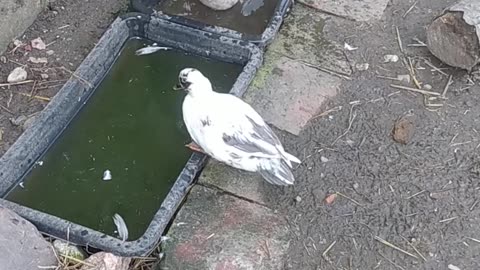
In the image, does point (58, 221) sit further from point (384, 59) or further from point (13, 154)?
point (384, 59)

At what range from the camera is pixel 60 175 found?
11.8 feet

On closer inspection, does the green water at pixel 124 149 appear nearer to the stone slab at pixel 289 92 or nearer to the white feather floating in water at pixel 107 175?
the white feather floating in water at pixel 107 175

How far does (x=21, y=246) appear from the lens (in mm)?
A: 3055

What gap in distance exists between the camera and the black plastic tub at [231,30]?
4004 millimetres

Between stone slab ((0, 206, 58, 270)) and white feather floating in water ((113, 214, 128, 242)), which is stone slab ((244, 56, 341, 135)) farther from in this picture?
stone slab ((0, 206, 58, 270))

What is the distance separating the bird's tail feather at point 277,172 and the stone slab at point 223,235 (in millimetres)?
142

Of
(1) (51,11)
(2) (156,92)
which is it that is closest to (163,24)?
(2) (156,92)

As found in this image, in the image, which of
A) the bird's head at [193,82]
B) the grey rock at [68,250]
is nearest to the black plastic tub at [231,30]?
the bird's head at [193,82]

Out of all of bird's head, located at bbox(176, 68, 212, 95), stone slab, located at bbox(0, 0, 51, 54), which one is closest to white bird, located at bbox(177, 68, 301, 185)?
bird's head, located at bbox(176, 68, 212, 95)

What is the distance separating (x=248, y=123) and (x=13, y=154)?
3.39 ft

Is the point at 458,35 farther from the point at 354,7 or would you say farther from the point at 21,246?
the point at 21,246

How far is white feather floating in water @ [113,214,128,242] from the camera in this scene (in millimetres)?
3353

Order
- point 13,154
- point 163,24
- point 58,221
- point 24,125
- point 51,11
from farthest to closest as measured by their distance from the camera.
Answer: point 51,11
point 163,24
point 24,125
point 13,154
point 58,221

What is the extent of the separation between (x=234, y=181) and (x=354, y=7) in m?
1.44
